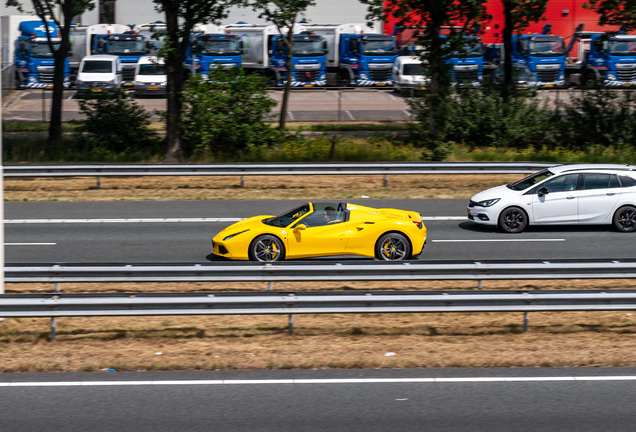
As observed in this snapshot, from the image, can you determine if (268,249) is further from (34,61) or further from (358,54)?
(34,61)

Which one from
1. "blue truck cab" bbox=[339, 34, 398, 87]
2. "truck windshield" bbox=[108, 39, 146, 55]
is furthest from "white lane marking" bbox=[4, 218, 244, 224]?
"truck windshield" bbox=[108, 39, 146, 55]

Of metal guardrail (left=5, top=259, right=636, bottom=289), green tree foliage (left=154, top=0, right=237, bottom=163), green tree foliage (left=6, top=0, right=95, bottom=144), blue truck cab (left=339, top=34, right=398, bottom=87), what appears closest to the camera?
metal guardrail (left=5, top=259, right=636, bottom=289)

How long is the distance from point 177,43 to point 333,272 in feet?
49.4

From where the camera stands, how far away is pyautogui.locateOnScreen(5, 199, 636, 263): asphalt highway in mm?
14133

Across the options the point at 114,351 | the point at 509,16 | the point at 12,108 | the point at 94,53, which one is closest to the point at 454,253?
the point at 114,351

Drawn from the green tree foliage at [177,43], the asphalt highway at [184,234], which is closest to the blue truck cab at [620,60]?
the green tree foliage at [177,43]

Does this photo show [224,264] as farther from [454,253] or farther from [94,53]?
[94,53]

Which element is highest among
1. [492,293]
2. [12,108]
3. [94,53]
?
[94,53]

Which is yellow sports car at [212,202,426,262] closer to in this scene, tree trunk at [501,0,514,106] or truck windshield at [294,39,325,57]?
tree trunk at [501,0,514,106]

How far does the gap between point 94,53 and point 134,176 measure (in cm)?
2318

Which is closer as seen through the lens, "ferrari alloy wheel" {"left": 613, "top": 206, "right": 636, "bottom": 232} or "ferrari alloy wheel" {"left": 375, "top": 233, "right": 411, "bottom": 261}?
"ferrari alloy wheel" {"left": 375, "top": 233, "right": 411, "bottom": 261}

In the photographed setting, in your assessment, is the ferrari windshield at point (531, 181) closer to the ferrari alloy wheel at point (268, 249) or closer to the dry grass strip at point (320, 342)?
the dry grass strip at point (320, 342)

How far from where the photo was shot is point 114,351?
8.90m

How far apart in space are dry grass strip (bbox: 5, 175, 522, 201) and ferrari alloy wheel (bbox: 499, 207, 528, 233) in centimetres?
414
